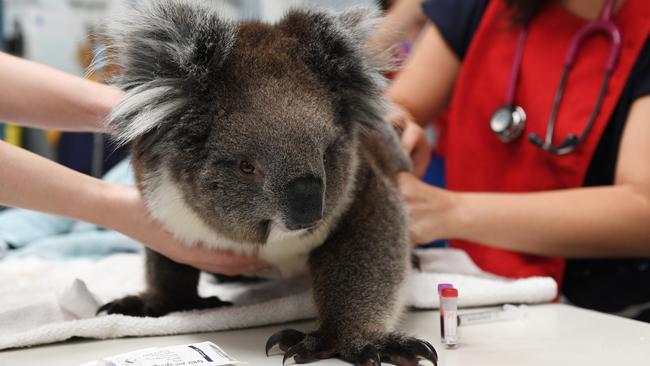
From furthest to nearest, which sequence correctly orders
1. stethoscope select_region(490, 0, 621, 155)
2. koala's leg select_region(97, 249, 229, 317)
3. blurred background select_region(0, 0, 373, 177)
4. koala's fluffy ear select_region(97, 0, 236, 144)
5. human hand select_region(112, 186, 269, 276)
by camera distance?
blurred background select_region(0, 0, 373, 177) < stethoscope select_region(490, 0, 621, 155) < koala's leg select_region(97, 249, 229, 317) < human hand select_region(112, 186, 269, 276) < koala's fluffy ear select_region(97, 0, 236, 144)

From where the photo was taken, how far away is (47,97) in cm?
159

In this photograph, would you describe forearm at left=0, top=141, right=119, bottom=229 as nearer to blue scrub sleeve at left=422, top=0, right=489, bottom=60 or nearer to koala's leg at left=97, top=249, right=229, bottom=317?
koala's leg at left=97, top=249, right=229, bottom=317

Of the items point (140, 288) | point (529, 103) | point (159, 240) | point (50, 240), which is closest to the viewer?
point (159, 240)

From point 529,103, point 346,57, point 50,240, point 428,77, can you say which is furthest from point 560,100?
point 50,240

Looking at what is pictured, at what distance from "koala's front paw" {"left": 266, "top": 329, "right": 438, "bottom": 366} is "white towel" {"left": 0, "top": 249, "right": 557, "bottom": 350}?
0.74 ft

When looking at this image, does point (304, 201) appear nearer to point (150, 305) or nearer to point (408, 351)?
point (408, 351)

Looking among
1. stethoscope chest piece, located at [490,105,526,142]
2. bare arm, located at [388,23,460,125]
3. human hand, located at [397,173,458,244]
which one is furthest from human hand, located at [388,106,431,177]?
bare arm, located at [388,23,460,125]

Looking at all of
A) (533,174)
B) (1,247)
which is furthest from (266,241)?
(1,247)

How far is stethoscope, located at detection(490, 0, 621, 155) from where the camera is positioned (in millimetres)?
1906

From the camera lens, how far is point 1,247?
2238 mm

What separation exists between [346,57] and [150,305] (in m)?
0.74

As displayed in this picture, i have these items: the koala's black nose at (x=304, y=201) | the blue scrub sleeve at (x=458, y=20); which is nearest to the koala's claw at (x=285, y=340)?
the koala's black nose at (x=304, y=201)

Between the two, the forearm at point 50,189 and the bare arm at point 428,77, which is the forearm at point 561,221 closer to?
the bare arm at point 428,77

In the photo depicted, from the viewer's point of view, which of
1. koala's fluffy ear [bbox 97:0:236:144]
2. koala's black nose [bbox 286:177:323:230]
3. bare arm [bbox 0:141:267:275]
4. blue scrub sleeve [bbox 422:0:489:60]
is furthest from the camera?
blue scrub sleeve [bbox 422:0:489:60]
